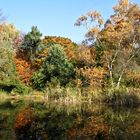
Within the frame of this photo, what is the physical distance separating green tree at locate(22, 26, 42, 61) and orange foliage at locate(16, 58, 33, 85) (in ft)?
13.8

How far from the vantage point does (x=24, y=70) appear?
55.2 meters

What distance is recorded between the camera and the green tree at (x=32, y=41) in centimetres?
6216

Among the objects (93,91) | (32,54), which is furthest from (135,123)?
(32,54)

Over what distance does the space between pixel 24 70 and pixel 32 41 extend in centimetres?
825

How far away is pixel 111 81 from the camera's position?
127 feet

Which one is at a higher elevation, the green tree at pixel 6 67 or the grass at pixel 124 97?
the green tree at pixel 6 67

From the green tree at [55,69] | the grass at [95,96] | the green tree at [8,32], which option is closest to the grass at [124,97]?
the grass at [95,96]

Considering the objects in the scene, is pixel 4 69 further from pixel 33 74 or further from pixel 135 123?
pixel 135 123

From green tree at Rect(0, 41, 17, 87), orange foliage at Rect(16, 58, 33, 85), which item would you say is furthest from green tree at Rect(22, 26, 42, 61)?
green tree at Rect(0, 41, 17, 87)

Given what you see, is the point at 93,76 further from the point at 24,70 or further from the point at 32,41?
the point at 32,41

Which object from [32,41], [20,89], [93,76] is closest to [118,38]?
[93,76]

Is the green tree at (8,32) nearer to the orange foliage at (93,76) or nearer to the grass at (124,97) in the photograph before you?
the orange foliage at (93,76)

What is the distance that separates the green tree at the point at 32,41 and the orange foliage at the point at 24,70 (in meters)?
4.21

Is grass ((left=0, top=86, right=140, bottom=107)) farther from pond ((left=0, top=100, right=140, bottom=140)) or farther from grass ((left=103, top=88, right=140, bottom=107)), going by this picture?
pond ((left=0, top=100, right=140, bottom=140))
